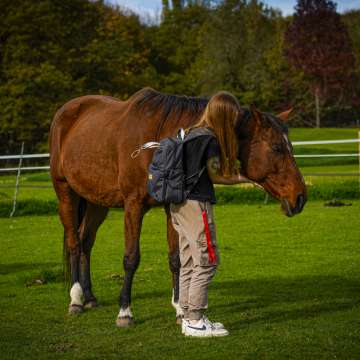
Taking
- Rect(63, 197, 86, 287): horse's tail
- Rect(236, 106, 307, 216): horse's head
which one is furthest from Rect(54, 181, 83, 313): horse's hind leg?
Rect(236, 106, 307, 216): horse's head

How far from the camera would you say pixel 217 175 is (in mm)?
5945

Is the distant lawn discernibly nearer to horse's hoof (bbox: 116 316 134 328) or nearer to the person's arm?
→ horse's hoof (bbox: 116 316 134 328)

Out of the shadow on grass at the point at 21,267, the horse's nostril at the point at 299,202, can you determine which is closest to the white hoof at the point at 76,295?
the horse's nostril at the point at 299,202

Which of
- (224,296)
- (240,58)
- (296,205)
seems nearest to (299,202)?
(296,205)

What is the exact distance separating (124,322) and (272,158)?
192cm

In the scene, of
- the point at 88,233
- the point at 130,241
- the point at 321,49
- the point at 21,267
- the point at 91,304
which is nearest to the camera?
the point at 130,241

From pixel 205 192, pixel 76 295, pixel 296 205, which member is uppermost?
pixel 205 192

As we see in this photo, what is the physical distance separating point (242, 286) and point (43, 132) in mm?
32799

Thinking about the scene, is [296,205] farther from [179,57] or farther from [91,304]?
[179,57]

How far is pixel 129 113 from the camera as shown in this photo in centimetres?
732

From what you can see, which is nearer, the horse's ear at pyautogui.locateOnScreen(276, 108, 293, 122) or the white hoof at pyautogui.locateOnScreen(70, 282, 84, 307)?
the horse's ear at pyautogui.locateOnScreen(276, 108, 293, 122)

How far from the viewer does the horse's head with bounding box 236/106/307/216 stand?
20.6 ft

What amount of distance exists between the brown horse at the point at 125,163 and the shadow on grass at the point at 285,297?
0.67 m

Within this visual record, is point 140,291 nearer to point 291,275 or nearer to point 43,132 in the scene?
point 291,275
